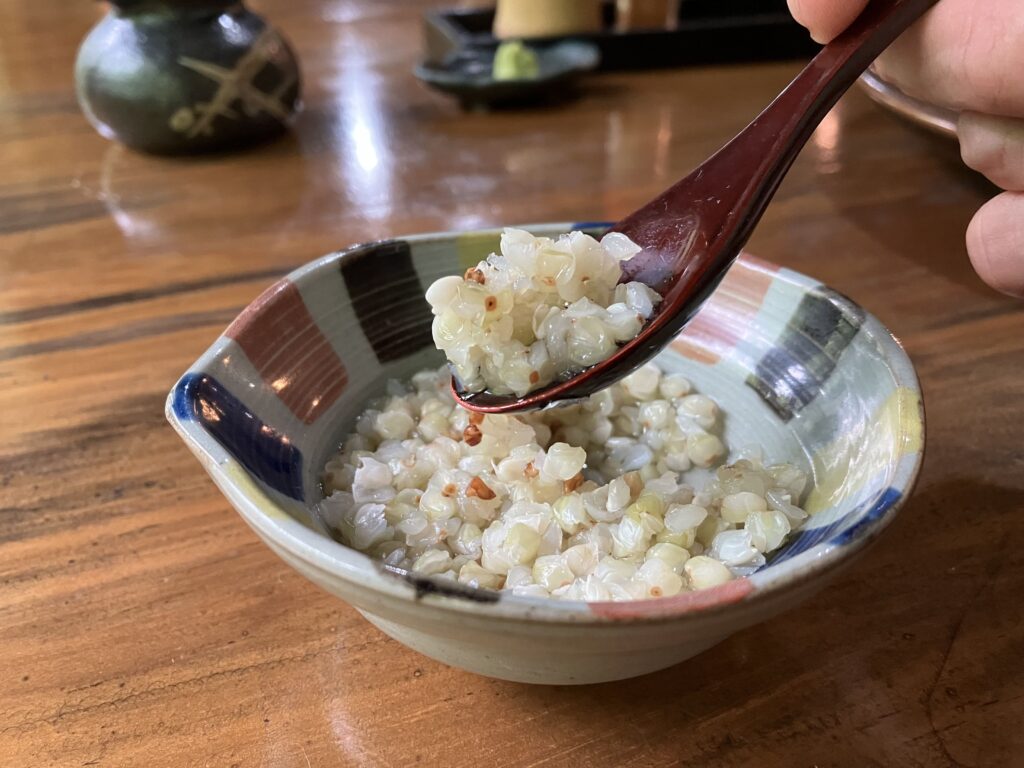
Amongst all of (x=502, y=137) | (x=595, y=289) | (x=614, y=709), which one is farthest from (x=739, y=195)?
(x=502, y=137)

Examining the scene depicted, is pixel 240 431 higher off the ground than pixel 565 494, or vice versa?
pixel 240 431

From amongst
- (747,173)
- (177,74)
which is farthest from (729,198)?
(177,74)

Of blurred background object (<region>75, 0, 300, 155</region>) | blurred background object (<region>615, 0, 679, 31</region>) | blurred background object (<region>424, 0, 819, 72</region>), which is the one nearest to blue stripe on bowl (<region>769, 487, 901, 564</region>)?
blurred background object (<region>75, 0, 300, 155</region>)

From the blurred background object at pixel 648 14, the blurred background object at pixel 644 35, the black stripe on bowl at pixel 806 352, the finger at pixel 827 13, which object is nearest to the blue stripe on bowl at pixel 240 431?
the black stripe on bowl at pixel 806 352

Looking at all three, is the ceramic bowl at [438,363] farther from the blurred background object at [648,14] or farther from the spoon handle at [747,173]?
the blurred background object at [648,14]

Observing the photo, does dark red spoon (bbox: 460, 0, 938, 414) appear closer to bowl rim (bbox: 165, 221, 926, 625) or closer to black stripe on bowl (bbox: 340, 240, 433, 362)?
black stripe on bowl (bbox: 340, 240, 433, 362)

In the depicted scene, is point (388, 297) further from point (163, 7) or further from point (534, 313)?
point (163, 7)

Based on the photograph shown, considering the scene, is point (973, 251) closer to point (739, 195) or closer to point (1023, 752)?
point (739, 195)

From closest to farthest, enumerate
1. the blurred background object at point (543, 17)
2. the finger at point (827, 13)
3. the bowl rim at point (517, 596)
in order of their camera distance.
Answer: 1. the bowl rim at point (517, 596)
2. the finger at point (827, 13)
3. the blurred background object at point (543, 17)
